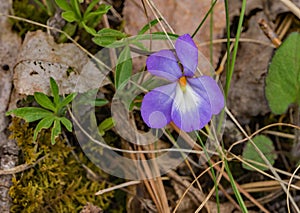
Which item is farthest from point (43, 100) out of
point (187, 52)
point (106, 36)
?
point (187, 52)

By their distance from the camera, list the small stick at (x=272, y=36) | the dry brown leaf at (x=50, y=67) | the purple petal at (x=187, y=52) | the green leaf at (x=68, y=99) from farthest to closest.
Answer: the small stick at (x=272, y=36) → the dry brown leaf at (x=50, y=67) → the green leaf at (x=68, y=99) → the purple petal at (x=187, y=52)

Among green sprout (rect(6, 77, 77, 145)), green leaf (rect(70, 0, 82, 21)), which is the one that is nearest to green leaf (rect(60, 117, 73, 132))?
green sprout (rect(6, 77, 77, 145))

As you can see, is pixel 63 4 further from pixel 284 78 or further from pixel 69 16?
pixel 284 78

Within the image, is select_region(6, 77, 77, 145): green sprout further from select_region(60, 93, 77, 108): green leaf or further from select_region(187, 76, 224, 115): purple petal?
select_region(187, 76, 224, 115): purple petal

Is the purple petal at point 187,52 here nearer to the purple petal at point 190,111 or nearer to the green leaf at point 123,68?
the purple petal at point 190,111

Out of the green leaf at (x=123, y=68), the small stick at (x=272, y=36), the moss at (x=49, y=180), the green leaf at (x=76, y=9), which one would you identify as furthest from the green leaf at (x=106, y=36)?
the small stick at (x=272, y=36)

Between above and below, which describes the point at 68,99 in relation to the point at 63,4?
below
